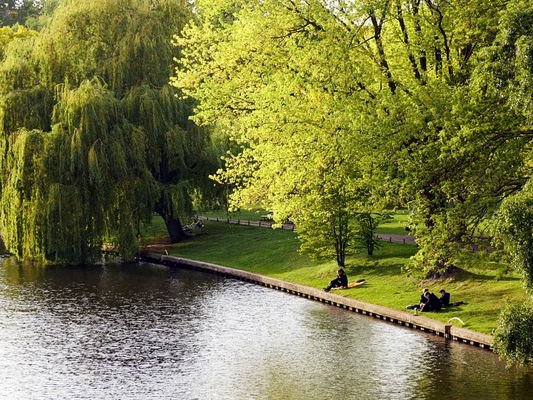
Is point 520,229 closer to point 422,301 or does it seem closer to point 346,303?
point 422,301

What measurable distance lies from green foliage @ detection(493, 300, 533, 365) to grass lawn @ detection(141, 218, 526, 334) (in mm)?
3775

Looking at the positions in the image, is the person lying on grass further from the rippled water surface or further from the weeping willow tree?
the weeping willow tree

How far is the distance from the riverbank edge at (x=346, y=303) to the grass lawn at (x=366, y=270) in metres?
0.57

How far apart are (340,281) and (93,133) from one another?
18.7 metres

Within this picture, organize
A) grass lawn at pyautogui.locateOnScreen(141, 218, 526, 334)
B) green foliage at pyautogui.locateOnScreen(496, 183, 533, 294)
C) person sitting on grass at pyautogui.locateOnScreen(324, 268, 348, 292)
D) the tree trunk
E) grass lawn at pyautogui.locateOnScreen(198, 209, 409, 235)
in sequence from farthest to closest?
the tree trunk < grass lawn at pyautogui.locateOnScreen(198, 209, 409, 235) < person sitting on grass at pyautogui.locateOnScreen(324, 268, 348, 292) < grass lawn at pyautogui.locateOnScreen(141, 218, 526, 334) < green foliage at pyautogui.locateOnScreen(496, 183, 533, 294)

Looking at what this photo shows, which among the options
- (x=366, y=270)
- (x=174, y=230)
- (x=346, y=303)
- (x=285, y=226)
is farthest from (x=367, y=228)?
(x=174, y=230)

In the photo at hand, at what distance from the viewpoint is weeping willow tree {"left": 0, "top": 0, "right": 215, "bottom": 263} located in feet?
181

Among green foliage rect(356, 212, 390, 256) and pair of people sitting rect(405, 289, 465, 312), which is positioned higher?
green foliage rect(356, 212, 390, 256)

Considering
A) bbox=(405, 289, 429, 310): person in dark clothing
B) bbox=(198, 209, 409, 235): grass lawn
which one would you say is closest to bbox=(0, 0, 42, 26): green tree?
bbox=(198, 209, 409, 235): grass lawn

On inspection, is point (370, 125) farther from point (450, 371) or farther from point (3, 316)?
point (3, 316)

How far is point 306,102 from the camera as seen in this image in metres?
40.4

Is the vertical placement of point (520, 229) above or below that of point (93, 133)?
below

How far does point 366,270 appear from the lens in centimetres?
4884

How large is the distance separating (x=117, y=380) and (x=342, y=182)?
15.9m
